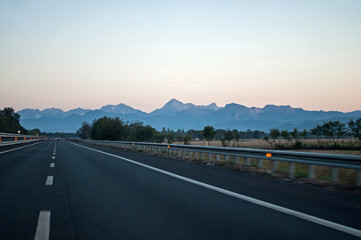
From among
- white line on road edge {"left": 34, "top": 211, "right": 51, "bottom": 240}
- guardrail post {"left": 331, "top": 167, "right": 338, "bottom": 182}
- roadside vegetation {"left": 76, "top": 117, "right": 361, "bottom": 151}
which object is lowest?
white line on road edge {"left": 34, "top": 211, "right": 51, "bottom": 240}

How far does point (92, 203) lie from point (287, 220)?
357cm

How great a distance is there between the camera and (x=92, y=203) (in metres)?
6.54

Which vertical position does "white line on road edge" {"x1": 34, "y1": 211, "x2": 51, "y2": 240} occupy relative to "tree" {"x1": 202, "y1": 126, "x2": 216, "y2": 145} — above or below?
below

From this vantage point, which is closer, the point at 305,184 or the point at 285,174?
the point at 305,184

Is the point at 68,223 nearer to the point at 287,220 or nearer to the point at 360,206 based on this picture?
the point at 287,220

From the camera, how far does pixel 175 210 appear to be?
5926 mm

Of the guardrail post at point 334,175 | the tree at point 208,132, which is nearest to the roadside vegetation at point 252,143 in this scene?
the tree at point 208,132

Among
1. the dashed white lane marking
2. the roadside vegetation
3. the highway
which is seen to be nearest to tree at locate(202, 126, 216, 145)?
the roadside vegetation

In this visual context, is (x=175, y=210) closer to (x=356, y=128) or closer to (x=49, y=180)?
(x=49, y=180)

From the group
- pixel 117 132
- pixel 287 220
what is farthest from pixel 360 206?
pixel 117 132

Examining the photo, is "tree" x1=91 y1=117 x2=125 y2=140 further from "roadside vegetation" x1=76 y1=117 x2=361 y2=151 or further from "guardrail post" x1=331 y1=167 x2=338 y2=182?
"guardrail post" x1=331 y1=167 x2=338 y2=182

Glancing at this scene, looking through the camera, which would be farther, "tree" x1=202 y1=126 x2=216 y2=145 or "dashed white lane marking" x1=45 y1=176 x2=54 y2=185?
"tree" x1=202 y1=126 x2=216 y2=145

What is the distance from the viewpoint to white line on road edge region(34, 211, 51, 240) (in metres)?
4.30

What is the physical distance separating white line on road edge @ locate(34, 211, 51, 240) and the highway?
1 cm
